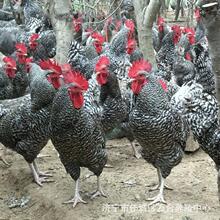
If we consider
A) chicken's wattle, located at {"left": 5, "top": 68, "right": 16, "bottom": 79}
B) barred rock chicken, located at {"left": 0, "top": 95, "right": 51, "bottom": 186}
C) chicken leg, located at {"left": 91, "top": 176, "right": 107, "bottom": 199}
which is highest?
chicken's wattle, located at {"left": 5, "top": 68, "right": 16, "bottom": 79}

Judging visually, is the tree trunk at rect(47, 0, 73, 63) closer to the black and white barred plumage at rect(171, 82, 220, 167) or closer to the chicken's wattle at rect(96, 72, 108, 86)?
the chicken's wattle at rect(96, 72, 108, 86)

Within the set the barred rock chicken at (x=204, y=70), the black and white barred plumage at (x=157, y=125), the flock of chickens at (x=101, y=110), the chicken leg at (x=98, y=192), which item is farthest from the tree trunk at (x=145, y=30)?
the chicken leg at (x=98, y=192)

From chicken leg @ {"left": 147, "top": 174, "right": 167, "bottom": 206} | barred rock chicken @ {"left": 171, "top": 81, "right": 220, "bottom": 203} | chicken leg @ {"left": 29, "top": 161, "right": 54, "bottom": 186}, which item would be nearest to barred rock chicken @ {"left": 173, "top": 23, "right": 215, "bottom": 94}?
barred rock chicken @ {"left": 171, "top": 81, "right": 220, "bottom": 203}

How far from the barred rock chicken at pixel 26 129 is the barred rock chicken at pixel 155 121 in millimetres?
1219

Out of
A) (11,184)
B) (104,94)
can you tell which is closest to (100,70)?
(104,94)

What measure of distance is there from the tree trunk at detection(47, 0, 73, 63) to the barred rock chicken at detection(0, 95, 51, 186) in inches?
51.7

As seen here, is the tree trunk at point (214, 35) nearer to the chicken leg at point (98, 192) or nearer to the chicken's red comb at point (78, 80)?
the chicken's red comb at point (78, 80)

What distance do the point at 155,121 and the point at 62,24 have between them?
8.44 ft

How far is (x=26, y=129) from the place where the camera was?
218 inches

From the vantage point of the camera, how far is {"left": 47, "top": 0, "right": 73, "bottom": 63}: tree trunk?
255 inches

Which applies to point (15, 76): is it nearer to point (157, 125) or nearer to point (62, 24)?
point (62, 24)

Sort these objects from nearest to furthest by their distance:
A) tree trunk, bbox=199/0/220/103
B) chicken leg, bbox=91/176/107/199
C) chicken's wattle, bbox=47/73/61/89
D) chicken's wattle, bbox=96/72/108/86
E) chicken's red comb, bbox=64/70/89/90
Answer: tree trunk, bbox=199/0/220/103, chicken's red comb, bbox=64/70/89/90, chicken leg, bbox=91/176/107/199, chicken's wattle, bbox=47/73/61/89, chicken's wattle, bbox=96/72/108/86

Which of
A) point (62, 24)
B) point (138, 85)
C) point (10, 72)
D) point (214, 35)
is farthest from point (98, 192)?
point (214, 35)

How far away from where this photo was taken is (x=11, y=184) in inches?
237
